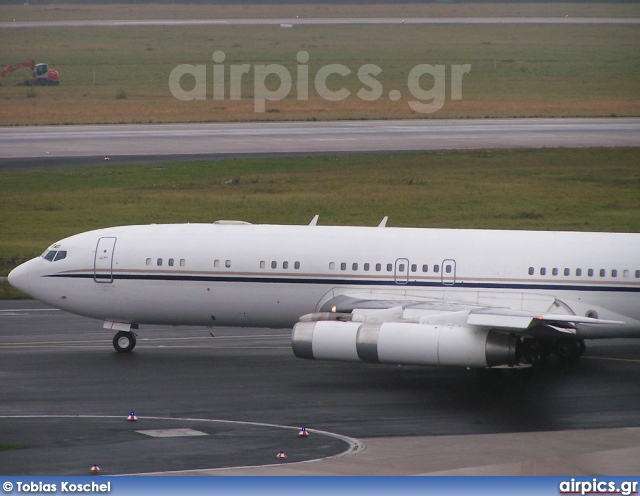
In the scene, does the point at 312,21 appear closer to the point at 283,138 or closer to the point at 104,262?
the point at 283,138

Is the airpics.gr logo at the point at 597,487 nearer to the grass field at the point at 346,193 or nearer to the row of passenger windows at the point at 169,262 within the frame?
the row of passenger windows at the point at 169,262

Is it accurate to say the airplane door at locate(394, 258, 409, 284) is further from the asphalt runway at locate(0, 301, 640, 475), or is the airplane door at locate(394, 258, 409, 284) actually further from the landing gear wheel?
the landing gear wheel

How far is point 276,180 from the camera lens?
7012cm

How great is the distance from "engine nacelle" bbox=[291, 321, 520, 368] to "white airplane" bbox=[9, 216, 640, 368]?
61cm

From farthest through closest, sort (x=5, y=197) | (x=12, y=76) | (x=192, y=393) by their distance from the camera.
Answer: (x=12, y=76) < (x=5, y=197) < (x=192, y=393)

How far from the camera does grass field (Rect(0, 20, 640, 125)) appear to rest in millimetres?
106875

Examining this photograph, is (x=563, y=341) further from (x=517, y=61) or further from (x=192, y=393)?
(x=517, y=61)

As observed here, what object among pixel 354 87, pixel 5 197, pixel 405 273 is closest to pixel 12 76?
pixel 354 87

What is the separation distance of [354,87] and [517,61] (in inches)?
1080

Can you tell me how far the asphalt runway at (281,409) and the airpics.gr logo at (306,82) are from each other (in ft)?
243

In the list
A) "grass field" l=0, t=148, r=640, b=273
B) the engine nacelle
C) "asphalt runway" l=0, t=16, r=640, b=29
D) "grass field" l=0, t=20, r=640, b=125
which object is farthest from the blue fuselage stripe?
"asphalt runway" l=0, t=16, r=640, b=29

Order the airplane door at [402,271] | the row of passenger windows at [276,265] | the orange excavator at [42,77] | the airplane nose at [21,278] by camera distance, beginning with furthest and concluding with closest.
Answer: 1. the orange excavator at [42,77]
2. the airplane nose at [21,278]
3. the row of passenger windows at [276,265]
4. the airplane door at [402,271]

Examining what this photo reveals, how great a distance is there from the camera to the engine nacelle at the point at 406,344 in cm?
3000

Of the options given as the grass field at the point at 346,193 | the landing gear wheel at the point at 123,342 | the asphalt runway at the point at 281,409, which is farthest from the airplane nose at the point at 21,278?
the grass field at the point at 346,193
